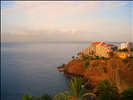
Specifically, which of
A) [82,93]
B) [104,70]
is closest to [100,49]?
[104,70]

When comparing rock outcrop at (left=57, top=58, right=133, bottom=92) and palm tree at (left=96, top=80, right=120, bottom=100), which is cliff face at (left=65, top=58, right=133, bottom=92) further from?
palm tree at (left=96, top=80, right=120, bottom=100)

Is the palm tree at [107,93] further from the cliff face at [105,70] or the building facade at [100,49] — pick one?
the building facade at [100,49]

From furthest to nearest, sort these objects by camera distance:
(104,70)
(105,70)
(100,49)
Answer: (100,49) < (104,70) < (105,70)

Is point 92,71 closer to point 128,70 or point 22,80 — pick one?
point 128,70

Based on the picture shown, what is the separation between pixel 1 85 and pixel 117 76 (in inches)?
1363

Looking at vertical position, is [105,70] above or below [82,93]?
below

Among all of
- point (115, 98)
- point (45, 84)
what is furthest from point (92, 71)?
point (115, 98)

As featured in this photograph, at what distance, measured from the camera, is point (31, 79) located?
64.3 m

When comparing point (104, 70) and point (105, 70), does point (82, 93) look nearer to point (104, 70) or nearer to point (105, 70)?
point (105, 70)

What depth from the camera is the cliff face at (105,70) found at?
5241 cm

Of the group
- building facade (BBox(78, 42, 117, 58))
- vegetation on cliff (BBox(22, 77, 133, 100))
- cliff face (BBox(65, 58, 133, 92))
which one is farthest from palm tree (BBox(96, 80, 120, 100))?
building facade (BBox(78, 42, 117, 58))

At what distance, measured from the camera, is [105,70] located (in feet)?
197

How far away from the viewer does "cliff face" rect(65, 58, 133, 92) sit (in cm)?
5241

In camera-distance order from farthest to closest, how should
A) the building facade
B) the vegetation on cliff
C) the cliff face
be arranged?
the building facade < the cliff face < the vegetation on cliff
